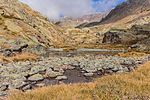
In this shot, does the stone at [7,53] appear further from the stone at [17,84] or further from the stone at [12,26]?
the stone at [12,26]

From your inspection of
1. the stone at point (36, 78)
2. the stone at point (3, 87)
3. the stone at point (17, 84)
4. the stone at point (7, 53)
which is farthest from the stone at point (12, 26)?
the stone at point (3, 87)

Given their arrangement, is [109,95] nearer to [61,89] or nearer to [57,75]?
[61,89]

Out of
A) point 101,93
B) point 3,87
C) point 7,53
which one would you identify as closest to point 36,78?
point 3,87

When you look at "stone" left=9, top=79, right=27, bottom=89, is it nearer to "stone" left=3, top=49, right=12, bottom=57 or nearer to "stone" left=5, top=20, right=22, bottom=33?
"stone" left=3, top=49, right=12, bottom=57

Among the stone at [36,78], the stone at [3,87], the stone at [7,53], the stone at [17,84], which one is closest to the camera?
the stone at [3,87]

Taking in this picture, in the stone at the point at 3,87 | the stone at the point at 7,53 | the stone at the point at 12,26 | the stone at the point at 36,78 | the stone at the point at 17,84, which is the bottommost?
the stone at the point at 36,78

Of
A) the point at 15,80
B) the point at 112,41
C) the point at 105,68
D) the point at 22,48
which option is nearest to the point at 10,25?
the point at 22,48

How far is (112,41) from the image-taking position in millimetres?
188250

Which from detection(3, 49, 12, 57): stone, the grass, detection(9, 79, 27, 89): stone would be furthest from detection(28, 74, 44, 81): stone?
detection(3, 49, 12, 57): stone

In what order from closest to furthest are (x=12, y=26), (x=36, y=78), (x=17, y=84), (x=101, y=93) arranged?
(x=101, y=93) < (x=17, y=84) < (x=36, y=78) < (x=12, y=26)

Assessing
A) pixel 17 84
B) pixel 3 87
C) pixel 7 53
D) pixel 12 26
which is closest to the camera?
pixel 3 87

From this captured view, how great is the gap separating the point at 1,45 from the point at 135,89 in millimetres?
53981

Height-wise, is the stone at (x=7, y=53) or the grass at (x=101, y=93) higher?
the grass at (x=101, y=93)

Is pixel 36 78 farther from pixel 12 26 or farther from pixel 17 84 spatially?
pixel 12 26
